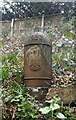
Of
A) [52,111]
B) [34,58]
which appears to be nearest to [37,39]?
[34,58]

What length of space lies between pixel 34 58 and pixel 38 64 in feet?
0.18

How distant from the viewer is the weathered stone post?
2.29 meters

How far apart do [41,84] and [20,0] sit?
649mm

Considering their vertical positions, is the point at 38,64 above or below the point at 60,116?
above

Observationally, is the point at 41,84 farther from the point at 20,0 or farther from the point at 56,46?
the point at 20,0

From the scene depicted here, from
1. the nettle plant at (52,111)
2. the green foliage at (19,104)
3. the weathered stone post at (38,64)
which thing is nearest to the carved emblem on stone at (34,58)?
the weathered stone post at (38,64)

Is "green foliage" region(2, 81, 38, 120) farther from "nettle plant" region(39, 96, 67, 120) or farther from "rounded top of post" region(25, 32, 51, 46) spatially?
"rounded top of post" region(25, 32, 51, 46)

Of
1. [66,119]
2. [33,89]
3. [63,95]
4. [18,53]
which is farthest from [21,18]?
[66,119]

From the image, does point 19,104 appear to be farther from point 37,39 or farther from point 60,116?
point 37,39

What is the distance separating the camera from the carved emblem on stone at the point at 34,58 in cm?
229

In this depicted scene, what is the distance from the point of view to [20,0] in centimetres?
214

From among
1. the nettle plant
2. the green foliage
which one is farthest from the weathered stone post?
the nettle plant

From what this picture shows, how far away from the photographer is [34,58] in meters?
2.29

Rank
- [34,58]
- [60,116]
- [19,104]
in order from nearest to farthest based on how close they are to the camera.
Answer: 1. [60,116]
2. [19,104]
3. [34,58]
